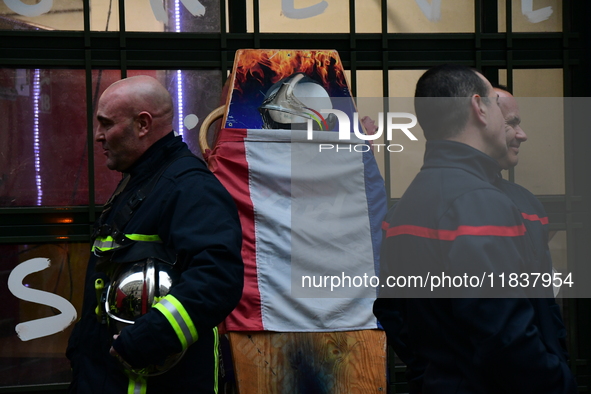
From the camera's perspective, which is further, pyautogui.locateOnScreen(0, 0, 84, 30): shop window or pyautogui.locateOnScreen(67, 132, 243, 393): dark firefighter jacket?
pyautogui.locateOnScreen(0, 0, 84, 30): shop window

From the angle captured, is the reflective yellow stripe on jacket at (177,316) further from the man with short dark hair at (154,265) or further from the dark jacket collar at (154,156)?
the dark jacket collar at (154,156)

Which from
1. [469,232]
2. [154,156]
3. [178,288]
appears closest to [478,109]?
[469,232]

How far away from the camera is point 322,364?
333cm

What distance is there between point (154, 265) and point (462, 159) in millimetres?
1083

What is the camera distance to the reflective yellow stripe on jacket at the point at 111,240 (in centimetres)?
236

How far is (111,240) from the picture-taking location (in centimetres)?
242

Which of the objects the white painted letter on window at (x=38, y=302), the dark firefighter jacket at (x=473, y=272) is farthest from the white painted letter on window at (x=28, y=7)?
the dark firefighter jacket at (x=473, y=272)

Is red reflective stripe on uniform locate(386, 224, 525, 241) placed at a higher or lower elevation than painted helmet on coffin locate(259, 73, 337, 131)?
lower

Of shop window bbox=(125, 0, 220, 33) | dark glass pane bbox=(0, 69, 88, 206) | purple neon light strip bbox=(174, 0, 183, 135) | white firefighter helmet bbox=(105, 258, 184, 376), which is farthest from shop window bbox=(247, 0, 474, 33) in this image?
white firefighter helmet bbox=(105, 258, 184, 376)

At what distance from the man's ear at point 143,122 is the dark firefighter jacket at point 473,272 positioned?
39.4 inches

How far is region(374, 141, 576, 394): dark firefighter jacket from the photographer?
1758 millimetres

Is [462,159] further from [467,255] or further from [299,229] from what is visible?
[299,229]

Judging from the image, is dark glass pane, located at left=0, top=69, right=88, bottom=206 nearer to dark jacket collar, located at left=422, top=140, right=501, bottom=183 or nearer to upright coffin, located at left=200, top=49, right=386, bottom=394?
upright coffin, located at left=200, top=49, right=386, bottom=394

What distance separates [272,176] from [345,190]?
386 millimetres
